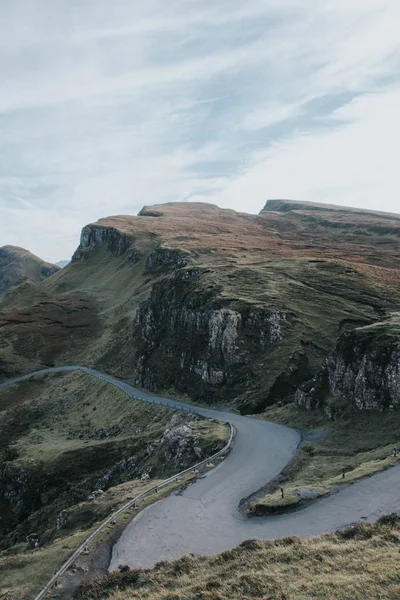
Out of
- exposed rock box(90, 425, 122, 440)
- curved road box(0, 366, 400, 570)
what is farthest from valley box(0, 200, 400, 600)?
exposed rock box(90, 425, 122, 440)

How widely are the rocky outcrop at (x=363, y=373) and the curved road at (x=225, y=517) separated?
1272cm

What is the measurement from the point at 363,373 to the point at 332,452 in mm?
9356

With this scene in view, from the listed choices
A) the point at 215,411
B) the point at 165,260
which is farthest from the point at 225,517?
the point at 165,260

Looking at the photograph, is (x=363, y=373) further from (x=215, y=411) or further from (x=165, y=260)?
(x=165, y=260)

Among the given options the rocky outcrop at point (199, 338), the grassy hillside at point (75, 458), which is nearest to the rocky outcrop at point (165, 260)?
the rocky outcrop at point (199, 338)

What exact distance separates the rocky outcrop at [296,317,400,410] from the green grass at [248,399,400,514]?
1205mm

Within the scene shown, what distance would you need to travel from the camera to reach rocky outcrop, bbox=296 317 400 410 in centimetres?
4100

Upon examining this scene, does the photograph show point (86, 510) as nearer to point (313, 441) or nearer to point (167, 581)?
point (167, 581)

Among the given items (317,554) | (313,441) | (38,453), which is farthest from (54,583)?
(38,453)

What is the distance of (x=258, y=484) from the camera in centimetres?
3064

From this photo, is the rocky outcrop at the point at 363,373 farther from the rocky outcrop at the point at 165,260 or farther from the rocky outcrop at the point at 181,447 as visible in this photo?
the rocky outcrop at the point at 165,260

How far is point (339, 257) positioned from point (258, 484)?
8881 centimetres

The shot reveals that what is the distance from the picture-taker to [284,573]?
1738cm

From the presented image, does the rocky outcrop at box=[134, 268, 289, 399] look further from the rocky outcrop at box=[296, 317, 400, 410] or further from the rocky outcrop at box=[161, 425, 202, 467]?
the rocky outcrop at box=[161, 425, 202, 467]
